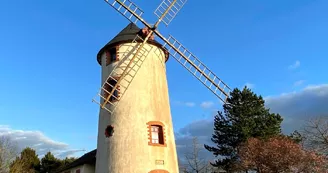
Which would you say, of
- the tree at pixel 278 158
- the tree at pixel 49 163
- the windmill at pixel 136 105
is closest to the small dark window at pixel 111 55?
the windmill at pixel 136 105

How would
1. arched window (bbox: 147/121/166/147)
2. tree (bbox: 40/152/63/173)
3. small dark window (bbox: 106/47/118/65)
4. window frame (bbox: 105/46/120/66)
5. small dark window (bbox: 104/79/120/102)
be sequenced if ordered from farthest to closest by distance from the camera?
tree (bbox: 40/152/63/173) < small dark window (bbox: 106/47/118/65) < window frame (bbox: 105/46/120/66) < small dark window (bbox: 104/79/120/102) < arched window (bbox: 147/121/166/147)

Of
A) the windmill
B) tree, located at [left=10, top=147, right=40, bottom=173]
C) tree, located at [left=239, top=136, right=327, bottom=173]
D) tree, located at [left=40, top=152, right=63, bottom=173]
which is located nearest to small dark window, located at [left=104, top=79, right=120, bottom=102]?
the windmill

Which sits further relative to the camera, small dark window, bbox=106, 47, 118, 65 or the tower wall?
small dark window, bbox=106, 47, 118, 65

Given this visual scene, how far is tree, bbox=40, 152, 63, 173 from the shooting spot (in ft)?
156

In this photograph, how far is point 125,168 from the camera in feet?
58.5

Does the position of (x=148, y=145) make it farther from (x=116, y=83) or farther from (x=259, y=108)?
(x=259, y=108)

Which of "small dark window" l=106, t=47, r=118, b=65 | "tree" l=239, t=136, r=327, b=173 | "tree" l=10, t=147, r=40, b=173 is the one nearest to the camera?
"small dark window" l=106, t=47, r=118, b=65

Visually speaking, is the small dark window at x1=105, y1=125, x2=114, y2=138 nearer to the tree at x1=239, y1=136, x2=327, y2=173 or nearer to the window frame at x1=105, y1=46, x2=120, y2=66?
the window frame at x1=105, y1=46, x2=120, y2=66

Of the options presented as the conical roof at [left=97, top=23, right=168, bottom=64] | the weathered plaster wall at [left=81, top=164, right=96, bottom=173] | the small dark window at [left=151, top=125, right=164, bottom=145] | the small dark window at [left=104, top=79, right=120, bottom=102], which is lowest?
the weathered plaster wall at [left=81, top=164, right=96, bottom=173]

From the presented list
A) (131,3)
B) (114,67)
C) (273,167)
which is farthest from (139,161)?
(273,167)

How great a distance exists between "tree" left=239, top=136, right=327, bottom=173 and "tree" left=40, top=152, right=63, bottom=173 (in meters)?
29.3

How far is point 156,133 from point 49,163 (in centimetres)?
3437

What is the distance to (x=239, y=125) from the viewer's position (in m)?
33.5

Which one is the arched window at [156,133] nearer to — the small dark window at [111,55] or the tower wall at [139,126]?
the tower wall at [139,126]
